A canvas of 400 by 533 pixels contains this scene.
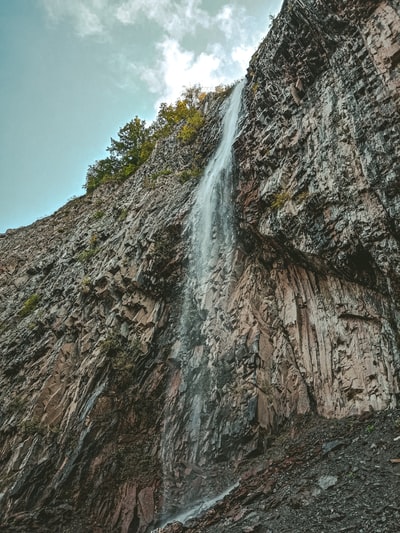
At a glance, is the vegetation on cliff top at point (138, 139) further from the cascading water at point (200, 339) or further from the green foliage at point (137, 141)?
the cascading water at point (200, 339)

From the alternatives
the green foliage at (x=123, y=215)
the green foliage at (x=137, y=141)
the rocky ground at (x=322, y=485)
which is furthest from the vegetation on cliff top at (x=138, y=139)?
the rocky ground at (x=322, y=485)

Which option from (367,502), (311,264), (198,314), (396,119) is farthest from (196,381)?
(396,119)

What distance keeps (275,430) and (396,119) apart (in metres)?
7.91

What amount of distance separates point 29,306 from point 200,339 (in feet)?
36.8

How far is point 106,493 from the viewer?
33.8 feet

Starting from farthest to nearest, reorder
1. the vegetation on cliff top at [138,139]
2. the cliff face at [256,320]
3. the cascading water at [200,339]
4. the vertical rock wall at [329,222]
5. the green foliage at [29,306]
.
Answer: the vegetation on cliff top at [138,139] → the green foliage at [29,306] → the cascading water at [200,339] → the cliff face at [256,320] → the vertical rock wall at [329,222]

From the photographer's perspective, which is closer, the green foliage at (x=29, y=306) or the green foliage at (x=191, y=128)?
the green foliage at (x=29, y=306)

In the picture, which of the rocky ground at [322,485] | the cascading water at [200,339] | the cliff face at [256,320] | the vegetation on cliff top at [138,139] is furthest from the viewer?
the vegetation on cliff top at [138,139]

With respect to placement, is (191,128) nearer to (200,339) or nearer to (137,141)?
(137,141)

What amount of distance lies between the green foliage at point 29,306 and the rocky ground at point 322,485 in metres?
14.3

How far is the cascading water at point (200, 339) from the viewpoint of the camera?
10.3 meters

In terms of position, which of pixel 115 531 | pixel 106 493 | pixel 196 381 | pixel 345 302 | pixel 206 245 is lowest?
pixel 115 531

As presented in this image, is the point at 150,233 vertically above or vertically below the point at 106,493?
above

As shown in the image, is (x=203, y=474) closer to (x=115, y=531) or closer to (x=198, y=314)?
(x=115, y=531)
